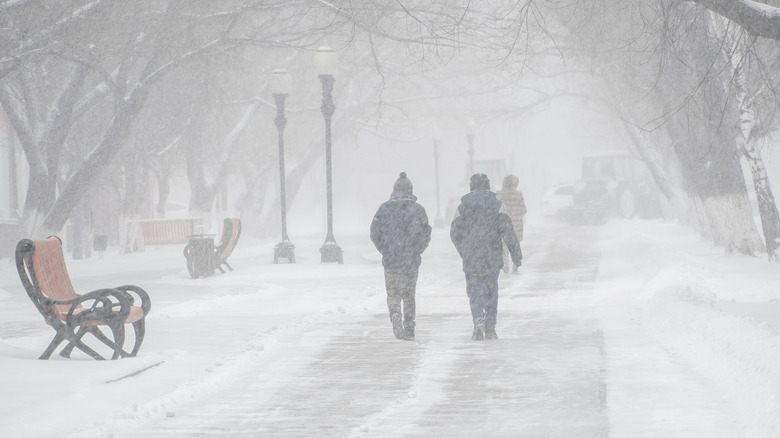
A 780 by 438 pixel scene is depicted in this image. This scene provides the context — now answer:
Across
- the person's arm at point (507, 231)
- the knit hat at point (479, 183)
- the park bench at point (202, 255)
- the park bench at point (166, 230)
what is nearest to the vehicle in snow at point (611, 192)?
the park bench at point (166, 230)

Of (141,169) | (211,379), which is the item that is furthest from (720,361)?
(141,169)

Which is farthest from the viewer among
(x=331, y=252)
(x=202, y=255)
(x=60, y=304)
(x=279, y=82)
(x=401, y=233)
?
(x=279, y=82)

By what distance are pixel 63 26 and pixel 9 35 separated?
0.82 meters

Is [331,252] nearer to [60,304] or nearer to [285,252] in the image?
[285,252]

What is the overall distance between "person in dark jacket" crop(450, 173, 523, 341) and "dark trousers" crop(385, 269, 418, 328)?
578 millimetres

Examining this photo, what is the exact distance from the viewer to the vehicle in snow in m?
46.0

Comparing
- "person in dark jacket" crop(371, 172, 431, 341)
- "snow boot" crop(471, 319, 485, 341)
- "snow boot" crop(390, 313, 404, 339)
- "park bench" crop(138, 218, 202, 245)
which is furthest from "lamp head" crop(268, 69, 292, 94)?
"snow boot" crop(471, 319, 485, 341)

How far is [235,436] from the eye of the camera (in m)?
7.01

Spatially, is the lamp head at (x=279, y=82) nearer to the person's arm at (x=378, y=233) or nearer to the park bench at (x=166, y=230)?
the park bench at (x=166, y=230)

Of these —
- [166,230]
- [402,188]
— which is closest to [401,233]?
[402,188]

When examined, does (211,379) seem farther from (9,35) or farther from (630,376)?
(9,35)

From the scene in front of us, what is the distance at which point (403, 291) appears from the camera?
11.7 metres

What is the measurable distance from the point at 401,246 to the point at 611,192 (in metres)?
38.7

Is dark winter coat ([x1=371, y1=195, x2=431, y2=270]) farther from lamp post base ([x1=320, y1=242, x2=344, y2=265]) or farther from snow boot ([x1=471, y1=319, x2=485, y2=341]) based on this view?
lamp post base ([x1=320, y1=242, x2=344, y2=265])
